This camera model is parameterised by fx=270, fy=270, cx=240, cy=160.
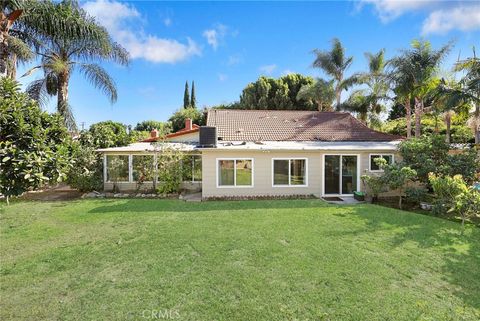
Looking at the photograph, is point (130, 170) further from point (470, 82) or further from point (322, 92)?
point (322, 92)

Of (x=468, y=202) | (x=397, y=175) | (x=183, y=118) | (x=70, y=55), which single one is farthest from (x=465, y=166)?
(x=183, y=118)

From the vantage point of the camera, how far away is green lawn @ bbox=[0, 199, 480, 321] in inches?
226

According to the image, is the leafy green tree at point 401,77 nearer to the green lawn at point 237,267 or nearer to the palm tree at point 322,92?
the palm tree at point 322,92

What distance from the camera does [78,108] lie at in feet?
66.2

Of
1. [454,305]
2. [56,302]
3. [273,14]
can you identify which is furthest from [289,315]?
[273,14]

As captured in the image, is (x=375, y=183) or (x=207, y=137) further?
(x=207, y=137)

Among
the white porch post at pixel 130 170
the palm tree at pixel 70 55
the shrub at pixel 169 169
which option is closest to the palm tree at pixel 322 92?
the shrub at pixel 169 169

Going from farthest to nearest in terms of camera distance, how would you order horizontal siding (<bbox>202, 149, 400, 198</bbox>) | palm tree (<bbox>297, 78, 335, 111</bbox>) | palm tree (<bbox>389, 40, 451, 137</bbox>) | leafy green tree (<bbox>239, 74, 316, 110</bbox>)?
leafy green tree (<bbox>239, 74, 316, 110</bbox>) → palm tree (<bbox>297, 78, 335, 111</bbox>) → palm tree (<bbox>389, 40, 451, 137</bbox>) → horizontal siding (<bbox>202, 149, 400, 198</bbox>)

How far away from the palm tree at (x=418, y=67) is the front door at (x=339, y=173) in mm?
9843

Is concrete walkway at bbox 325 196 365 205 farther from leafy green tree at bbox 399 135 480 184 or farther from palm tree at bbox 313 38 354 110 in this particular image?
palm tree at bbox 313 38 354 110

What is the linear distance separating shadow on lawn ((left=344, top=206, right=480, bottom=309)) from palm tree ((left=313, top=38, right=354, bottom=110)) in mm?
26026

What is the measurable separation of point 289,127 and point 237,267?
17.6 m

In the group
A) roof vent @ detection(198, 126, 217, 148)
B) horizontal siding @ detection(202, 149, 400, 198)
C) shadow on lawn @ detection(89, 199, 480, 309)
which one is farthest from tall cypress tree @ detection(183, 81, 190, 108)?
shadow on lawn @ detection(89, 199, 480, 309)

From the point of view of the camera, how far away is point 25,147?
3.47m
